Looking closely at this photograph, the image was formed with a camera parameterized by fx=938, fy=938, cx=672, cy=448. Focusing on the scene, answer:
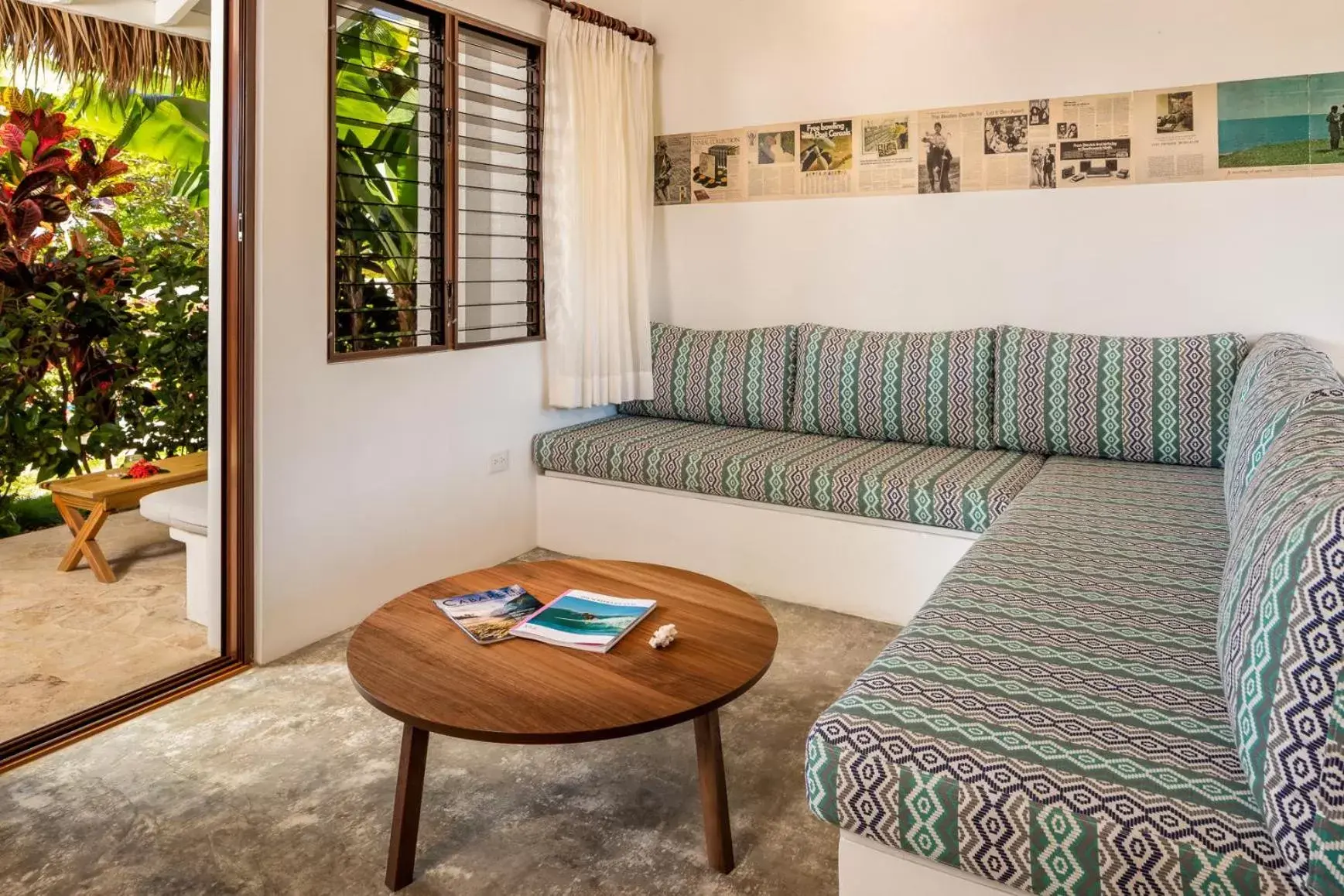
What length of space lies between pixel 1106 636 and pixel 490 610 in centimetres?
127

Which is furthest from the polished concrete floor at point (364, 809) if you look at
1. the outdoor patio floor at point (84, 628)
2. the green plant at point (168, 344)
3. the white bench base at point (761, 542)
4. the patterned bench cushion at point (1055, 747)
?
the green plant at point (168, 344)

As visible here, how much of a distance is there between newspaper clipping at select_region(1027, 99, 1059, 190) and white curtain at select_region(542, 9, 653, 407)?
5.22 ft

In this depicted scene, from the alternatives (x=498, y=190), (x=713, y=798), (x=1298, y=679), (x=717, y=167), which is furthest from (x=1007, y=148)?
(x=1298, y=679)

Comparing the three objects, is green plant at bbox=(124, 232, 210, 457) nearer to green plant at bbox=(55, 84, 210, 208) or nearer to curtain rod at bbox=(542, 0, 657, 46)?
green plant at bbox=(55, 84, 210, 208)

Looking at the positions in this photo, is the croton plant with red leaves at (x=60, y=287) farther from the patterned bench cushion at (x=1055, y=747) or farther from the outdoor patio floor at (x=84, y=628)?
the patterned bench cushion at (x=1055, y=747)

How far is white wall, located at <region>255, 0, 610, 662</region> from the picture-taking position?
2.72 metres

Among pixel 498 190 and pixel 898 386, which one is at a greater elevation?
pixel 498 190

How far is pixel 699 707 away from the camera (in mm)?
1670

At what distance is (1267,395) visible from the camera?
2.09 m

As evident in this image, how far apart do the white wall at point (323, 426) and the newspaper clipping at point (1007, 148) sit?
1.82m

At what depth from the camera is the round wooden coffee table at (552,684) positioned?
1.61 metres

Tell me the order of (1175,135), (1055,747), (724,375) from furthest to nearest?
(724,375)
(1175,135)
(1055,747)

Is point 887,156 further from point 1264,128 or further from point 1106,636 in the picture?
point 1106,636

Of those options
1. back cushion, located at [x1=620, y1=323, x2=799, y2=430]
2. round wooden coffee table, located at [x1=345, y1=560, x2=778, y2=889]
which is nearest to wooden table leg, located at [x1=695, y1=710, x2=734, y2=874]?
round wooden coffee table, located at [x1=345, y1=560, x2=778, y2=889]
